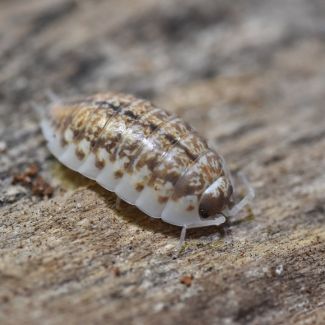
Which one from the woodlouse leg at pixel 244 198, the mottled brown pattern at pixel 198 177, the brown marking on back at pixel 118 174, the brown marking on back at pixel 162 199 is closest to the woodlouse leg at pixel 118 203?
the brown marking on back at pixel 118 174

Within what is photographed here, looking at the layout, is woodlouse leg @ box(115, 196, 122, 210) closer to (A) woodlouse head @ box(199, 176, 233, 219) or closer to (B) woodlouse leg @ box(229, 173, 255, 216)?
(A) woodlouse head @ box(199, 176, 233, 219)

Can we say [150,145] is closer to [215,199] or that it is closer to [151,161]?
[151,161]

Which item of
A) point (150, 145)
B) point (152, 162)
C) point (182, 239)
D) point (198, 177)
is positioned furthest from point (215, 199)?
point (150, 145)

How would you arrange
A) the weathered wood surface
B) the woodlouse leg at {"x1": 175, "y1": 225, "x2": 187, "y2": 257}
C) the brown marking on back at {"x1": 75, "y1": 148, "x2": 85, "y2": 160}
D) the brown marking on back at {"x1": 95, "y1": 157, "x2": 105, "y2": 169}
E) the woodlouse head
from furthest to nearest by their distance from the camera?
the brown marking on back at {"x1": 75, "y1": 148, "x2": 85, "y2": 160}, the brown marking on back at {"x1": 95, "y1": 157, "x2": 105, "y2": 169}, the woodlouse head, the woodlouse leg at {"x1": 175, "y1": 225, "x2": 187, "y2": 257}, the weathered wood surface

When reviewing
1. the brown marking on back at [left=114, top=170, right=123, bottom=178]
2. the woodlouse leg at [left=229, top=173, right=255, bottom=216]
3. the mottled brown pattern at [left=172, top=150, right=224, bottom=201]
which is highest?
the brown marking on back at [left=114, top=170, right=123, bottom=178]

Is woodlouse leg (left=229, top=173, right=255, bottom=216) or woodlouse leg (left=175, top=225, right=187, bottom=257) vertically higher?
woodlouse leg (left=229, top=173, right=255, bottom=216)

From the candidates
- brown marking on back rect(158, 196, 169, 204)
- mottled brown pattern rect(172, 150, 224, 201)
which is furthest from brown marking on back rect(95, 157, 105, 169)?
mottled brown pattern rect(172, 150, 224, 201)

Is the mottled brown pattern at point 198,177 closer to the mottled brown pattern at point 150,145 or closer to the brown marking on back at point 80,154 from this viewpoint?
the mottled brown pattern at point 150,145
